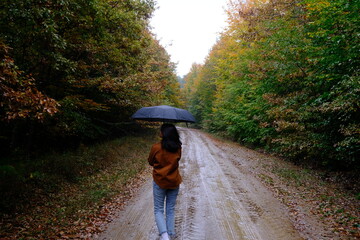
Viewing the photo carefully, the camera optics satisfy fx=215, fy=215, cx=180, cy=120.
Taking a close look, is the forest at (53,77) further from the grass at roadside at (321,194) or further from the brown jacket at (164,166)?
the grass at roadside at (321,194)

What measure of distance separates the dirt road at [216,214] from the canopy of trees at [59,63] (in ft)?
10.1

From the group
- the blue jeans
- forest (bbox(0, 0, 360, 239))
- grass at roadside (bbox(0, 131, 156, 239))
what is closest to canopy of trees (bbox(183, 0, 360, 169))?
forest (bbox(0, 0, 360, 239))

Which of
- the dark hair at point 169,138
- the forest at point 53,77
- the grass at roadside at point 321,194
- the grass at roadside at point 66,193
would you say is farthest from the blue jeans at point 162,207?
the grass at roadside at point 321,194

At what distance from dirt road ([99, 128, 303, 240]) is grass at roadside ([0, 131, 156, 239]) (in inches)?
40.1

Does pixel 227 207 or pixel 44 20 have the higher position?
pixel 44 20

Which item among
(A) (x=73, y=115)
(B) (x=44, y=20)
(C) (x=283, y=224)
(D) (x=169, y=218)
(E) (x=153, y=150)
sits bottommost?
(C) (x=283, y=224)

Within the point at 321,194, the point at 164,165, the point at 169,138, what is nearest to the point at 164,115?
the point at 169,138

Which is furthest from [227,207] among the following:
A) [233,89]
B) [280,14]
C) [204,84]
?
[204,84]

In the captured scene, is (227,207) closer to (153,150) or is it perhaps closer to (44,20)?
(153,150)

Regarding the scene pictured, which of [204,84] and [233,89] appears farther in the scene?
[204,84]

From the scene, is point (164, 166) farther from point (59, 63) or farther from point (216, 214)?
point (59, 63)

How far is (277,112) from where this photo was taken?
10.5 m

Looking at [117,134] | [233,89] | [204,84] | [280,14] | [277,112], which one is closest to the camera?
[277,112]

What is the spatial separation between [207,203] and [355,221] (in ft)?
12.1
